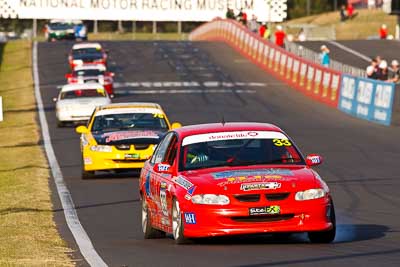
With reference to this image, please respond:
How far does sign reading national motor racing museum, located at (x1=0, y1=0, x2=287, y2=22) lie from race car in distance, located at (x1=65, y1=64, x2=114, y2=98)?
119ft

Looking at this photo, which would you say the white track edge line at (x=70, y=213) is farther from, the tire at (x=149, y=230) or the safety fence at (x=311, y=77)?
the safety fence at (x=311, y=77)

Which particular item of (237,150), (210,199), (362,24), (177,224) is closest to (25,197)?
(237,150)

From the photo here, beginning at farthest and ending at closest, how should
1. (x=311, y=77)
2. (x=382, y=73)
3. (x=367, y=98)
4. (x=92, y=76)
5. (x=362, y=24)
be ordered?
1. (x=362, y=24)
2. (x=92, y=76)
3. (x=311, y=77)
4. (x=382, y=73)
5. (x=367, y=98)

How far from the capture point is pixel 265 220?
12.1m

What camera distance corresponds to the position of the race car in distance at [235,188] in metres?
12.1

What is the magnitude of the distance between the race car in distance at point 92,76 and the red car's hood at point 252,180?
114ft

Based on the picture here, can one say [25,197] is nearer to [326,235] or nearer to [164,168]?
[164,168]

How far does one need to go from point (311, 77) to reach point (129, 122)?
24.0 meters

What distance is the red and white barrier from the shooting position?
44000mm

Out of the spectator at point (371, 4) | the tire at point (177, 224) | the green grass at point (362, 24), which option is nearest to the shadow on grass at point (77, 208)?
the tire at point (177, 224)

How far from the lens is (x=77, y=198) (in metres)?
19.3

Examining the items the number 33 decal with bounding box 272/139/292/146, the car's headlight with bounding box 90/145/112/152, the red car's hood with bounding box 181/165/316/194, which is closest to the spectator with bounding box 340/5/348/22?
the car's headlight with bounding box 90/145/112/152

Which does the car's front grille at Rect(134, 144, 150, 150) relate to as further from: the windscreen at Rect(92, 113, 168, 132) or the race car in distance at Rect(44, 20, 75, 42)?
the race car in distance at Rect(44, 20, 75, 42)

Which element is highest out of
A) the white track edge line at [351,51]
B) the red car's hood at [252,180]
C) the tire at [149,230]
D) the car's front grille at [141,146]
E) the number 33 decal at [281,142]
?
the number 33 decal at [281,142]
